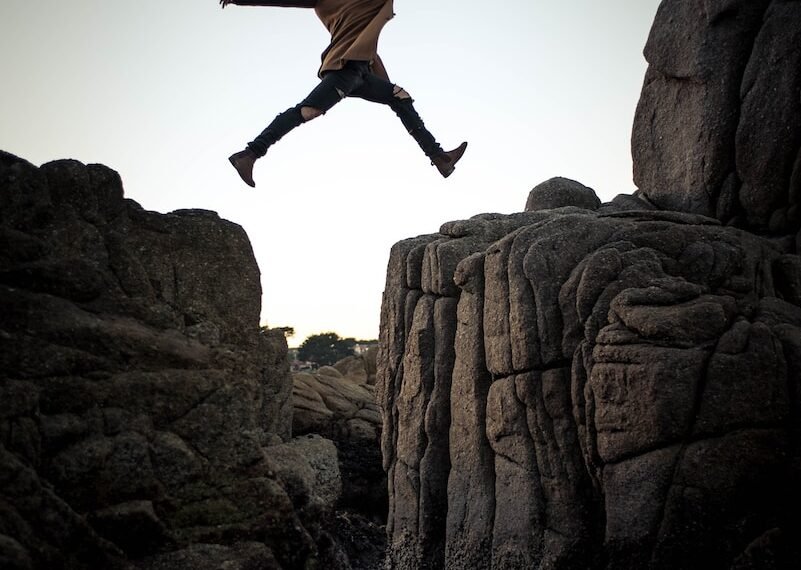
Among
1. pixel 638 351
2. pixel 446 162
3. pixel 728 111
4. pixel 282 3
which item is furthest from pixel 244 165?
pixel 728 111

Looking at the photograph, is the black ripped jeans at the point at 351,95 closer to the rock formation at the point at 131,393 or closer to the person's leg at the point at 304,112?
the person's leg at the point at 304,112

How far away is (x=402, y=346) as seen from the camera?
39.7ft

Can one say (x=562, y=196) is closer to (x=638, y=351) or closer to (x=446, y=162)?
(x=446, y=162)

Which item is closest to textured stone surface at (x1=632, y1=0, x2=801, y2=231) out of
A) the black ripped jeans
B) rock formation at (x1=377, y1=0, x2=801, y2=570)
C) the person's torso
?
rock formation at (x1=377, y1=0, x2=801, y2=570)

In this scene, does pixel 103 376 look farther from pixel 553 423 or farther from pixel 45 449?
pixel 553 423

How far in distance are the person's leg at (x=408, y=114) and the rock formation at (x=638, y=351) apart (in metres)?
1.39

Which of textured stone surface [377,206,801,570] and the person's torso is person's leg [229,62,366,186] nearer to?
the person's torso

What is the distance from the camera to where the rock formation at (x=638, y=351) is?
7.44 meters

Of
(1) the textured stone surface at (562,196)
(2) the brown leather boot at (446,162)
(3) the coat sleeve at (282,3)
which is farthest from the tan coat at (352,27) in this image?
(1) the textured stone surface at (562,196)

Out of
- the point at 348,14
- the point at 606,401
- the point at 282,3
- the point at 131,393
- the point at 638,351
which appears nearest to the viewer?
the point at 131,393

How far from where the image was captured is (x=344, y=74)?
8.51 metres

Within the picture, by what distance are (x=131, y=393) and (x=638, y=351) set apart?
5.29 m

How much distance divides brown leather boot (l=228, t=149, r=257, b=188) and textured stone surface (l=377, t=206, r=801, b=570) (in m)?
3.58

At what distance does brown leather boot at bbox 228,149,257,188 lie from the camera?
778cm
